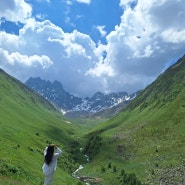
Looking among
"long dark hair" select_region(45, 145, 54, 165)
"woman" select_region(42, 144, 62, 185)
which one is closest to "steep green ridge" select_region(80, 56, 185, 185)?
"woman" select_region(42, 144, 62, 185)

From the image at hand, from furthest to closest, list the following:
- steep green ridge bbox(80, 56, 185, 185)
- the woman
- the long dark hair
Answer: steep green ridge bbox(80, 56, 185, 185)
the woman
the long dark hair

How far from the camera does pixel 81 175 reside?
288 ft

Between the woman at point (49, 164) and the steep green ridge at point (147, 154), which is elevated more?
the steep green ridge at point (147, 154)

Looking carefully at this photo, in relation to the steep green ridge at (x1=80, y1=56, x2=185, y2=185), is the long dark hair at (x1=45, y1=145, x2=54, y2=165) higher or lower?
lower

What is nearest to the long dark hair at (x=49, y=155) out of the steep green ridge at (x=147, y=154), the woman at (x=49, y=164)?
the woman at (x=49, y=164)

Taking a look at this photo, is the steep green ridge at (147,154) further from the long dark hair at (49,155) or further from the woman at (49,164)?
the long dark hair at (49,155)

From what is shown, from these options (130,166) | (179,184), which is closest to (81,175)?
(130,166)

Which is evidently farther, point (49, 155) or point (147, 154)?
point (147, 154)

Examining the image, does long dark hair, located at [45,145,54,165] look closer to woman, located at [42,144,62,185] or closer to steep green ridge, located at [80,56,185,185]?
woman, located at [42,144,62,185]

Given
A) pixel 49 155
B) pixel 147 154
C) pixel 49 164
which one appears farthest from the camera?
pixel 147 154

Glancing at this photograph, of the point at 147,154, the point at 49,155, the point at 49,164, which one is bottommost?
the point at 49,164

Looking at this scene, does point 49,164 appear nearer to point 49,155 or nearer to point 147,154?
point 49,155

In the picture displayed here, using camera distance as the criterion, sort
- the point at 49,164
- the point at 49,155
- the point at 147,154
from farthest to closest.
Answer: the point at 147,154
the point at 49,164
the point at 49,155

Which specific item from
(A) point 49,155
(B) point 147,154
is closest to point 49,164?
(A) point 49,155
